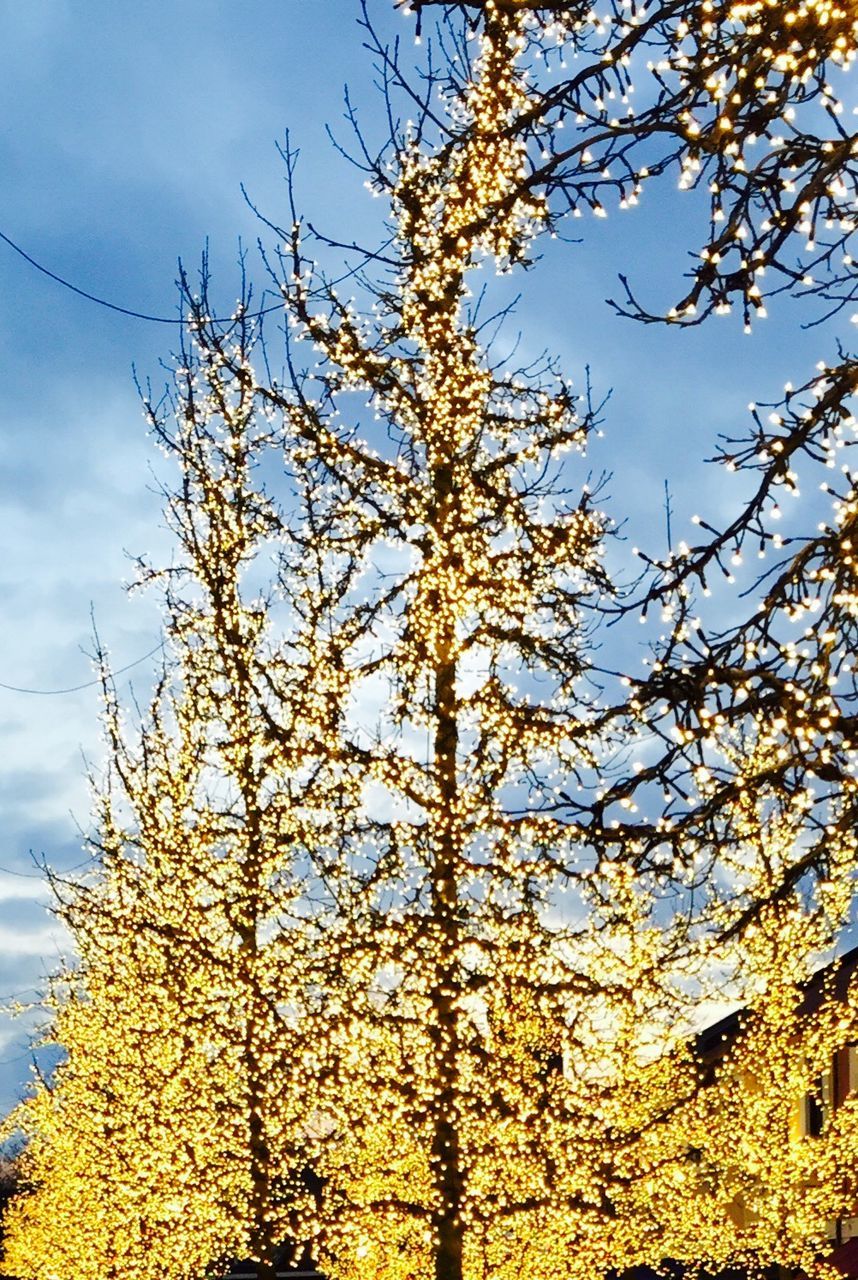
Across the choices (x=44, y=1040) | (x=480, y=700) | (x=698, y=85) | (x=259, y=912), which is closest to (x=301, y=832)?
(x=259, y=912)

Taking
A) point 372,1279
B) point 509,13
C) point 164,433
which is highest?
point 164,433

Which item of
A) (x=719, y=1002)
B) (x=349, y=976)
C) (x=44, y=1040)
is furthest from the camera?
(x=44, y=1040)

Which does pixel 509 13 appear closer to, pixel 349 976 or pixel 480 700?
pixel 480 700

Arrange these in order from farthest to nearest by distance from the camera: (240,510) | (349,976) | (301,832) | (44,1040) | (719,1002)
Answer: (44,1040) → (719,1002) → (240,510) → (301,832) → (349,976)

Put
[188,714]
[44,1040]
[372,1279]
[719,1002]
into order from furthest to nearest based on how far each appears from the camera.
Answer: [44,1040]
[719,1002]
[372,1279]
[188,714]

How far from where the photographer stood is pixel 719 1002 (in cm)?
1755

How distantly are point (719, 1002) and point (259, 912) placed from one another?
9637 mm

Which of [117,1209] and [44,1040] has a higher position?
[44,1040]

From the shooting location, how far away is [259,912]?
1055cm

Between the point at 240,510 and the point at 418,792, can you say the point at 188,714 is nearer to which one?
the point at 240,510

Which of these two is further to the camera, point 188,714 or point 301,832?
point 188,714

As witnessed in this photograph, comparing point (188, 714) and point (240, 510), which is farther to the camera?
point (188, 714)

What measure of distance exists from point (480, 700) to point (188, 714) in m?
4.68

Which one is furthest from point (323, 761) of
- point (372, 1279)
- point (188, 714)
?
point (372, 1279)
